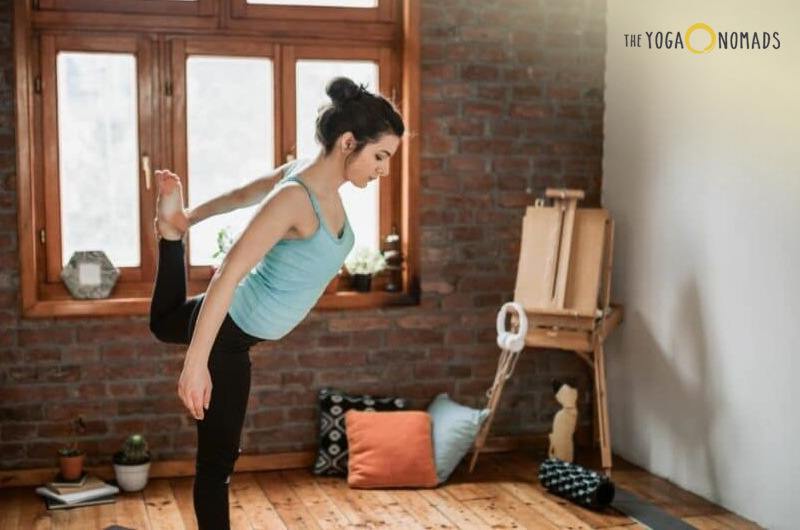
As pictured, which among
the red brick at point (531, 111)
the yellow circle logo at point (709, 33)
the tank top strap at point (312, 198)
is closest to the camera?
the tank top strap at point (312, 198)

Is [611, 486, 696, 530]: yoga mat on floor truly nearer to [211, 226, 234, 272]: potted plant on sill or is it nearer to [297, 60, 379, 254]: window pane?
[297, 60, 379, 254]: window pane

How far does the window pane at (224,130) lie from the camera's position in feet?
15.2

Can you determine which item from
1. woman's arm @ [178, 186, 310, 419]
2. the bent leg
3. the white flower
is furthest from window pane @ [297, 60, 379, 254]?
woman's arm @ [178, 186, 310, 419]

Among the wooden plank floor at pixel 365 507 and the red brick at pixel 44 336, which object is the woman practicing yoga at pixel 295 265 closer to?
the wooden plank floor at pixel 365 507

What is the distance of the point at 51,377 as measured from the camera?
14.4 ft

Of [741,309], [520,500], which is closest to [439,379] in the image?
[520,500]

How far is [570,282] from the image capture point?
449 centimetres

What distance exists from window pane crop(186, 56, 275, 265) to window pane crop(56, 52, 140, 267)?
261mm

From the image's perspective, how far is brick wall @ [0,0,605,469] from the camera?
4430mm

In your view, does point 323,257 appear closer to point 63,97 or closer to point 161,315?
point 161,315

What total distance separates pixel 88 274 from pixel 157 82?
2.93ft

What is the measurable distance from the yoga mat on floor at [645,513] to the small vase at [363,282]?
56.7 inches

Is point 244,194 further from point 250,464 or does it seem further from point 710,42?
point 710,42

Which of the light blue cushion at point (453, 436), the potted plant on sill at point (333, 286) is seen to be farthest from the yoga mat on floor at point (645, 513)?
the potted plant on sill at point (333, 286)
